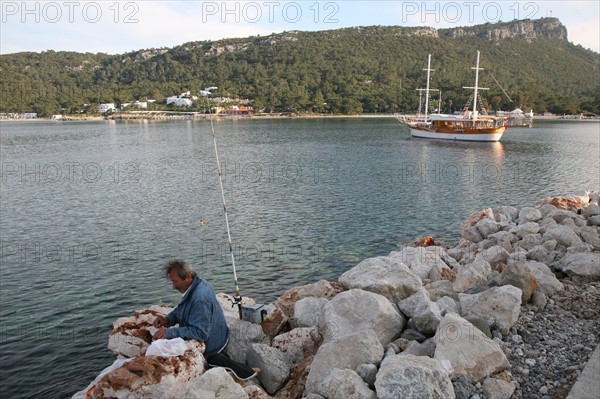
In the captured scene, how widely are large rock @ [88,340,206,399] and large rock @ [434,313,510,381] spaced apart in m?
3.43

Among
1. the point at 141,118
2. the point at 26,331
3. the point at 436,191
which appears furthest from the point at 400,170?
the point at 141,118

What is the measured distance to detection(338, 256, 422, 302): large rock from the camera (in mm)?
9062

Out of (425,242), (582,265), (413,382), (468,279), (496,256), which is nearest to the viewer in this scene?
(413,382)

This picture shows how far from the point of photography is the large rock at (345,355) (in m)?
6.44

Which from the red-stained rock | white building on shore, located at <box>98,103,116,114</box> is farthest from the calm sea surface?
white building on shore, located at <box>98,103,116,114</box>

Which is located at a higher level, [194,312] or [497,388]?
[194,312]

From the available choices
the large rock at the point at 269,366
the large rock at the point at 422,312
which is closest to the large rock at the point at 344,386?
the large rock at the point at 269,366

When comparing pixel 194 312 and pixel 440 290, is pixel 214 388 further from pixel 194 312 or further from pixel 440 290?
pixel 440 290

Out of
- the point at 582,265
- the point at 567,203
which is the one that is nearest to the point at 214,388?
the point at 582,265

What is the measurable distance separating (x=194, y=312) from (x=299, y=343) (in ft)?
7.32

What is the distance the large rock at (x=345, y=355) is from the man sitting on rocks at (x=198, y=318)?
91 cm

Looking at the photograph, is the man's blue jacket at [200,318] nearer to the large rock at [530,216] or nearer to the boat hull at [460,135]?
the large rock at [530,216]

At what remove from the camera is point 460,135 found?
73438 millimetres

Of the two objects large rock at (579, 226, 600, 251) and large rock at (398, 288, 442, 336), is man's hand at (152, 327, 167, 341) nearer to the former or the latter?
large rock at (398, 288, 442, 336)
